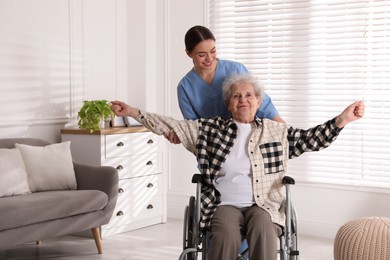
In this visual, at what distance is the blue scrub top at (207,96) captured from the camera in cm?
346

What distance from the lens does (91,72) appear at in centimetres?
558

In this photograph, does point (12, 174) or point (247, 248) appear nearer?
point (247, 248)

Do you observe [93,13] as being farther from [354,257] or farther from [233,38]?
[354,257]

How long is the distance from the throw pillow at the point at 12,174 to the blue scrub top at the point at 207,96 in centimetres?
142

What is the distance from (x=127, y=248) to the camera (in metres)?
4.78

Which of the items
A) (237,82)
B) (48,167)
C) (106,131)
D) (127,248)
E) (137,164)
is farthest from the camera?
(137,164)

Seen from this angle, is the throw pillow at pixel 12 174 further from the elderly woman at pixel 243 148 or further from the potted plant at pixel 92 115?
the elderly woman at pixel 243 148

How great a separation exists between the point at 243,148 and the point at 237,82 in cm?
33

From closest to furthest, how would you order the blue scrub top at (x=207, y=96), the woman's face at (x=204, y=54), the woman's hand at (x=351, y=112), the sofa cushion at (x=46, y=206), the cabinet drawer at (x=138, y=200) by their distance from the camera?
the woman's hand at (x=351, y=112) < the woman's face at (x=204, y=54) < the blue scrub top at (x=207, y=96) < the sofa cushion at (x=46, y=206) < the cabinet drawer at (x=138, y=200)

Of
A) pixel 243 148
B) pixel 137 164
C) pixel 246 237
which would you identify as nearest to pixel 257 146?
pixel 243 148

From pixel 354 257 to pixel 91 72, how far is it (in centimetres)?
292

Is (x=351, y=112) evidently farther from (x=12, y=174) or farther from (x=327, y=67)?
(x=12, y=174)

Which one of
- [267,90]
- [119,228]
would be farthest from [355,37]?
[119,228]

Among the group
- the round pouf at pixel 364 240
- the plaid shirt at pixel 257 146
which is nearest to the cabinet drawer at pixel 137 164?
the plaid shirt at pixel 257 146
